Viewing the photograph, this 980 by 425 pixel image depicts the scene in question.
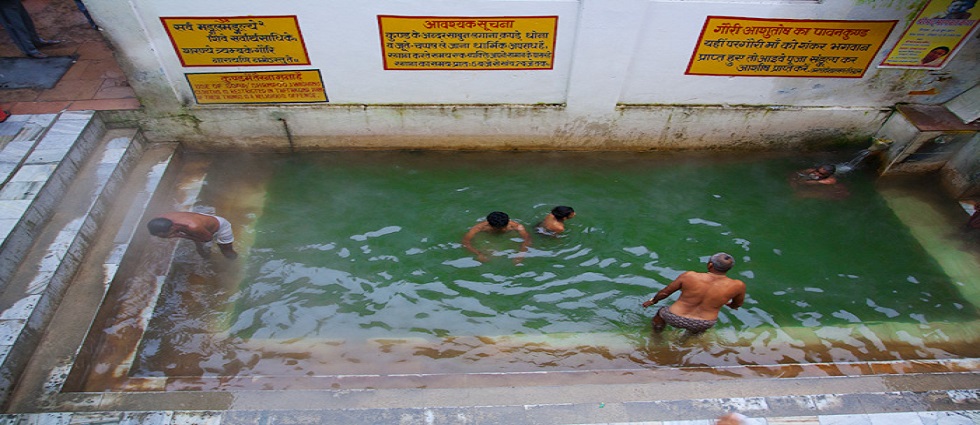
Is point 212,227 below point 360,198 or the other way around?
the other way around

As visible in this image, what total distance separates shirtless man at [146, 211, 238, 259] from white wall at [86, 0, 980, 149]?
2.04m

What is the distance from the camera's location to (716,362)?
209 inches

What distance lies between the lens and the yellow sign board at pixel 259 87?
255 inches

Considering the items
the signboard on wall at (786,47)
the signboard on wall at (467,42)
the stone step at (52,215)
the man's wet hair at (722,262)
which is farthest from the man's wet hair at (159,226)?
the signboard on wall at (786,47)

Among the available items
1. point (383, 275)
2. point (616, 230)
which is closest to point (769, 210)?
point (616, 230)

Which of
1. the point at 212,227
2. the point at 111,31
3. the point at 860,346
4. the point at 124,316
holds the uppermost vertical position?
the point at 111,31

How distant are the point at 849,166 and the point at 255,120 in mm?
9324

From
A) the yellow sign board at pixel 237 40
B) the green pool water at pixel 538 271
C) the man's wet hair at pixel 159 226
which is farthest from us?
the yellow sign board at pixel 237 40

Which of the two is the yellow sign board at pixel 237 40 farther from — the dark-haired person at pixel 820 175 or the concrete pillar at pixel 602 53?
the dark-haired person at pixel 820 175

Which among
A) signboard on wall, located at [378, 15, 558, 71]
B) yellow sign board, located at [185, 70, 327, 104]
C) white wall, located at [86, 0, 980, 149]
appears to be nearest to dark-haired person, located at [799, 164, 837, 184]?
white wall, located at [86, 0, 980, 149]

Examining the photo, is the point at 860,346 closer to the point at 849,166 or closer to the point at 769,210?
the point at 769,210

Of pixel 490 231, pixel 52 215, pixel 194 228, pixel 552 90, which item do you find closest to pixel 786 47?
pixel 552 90

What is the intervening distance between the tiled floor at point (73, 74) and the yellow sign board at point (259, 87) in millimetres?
1023

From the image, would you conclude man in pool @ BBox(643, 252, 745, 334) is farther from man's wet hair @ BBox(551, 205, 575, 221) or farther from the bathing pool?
man's wet hair @ BBox(551, 205, 575, 221)
